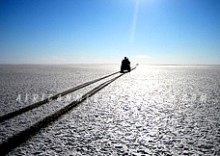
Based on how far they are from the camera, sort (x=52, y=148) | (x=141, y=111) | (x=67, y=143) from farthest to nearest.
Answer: (x=141, y=111)
(x=67, y=143)
(x=52, y=148)

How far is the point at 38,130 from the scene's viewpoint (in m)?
3.77

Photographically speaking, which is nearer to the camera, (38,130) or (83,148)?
(83,148)

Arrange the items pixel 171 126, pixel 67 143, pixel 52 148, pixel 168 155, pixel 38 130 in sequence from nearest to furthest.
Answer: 1. pixel 168 155
2. pixel 52 148
3. pixel 67 143
4. pixel 38 130
5. pixel 171 126

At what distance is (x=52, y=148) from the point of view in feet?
9.86

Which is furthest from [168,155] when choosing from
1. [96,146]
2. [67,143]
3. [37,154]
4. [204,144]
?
[37,154]

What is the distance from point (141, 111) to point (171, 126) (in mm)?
1355

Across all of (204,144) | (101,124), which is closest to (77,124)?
(101,124)

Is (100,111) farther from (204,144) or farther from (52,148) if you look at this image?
(204,144)

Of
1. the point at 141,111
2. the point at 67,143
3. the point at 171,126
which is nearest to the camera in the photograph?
the point at 67,143

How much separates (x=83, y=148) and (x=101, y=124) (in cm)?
121

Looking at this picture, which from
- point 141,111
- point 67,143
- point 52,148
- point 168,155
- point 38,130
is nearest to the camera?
point 168,155

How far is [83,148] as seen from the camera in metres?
3.02

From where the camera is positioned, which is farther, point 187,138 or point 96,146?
point 187,138

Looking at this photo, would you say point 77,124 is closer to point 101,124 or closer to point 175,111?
point 101,124
